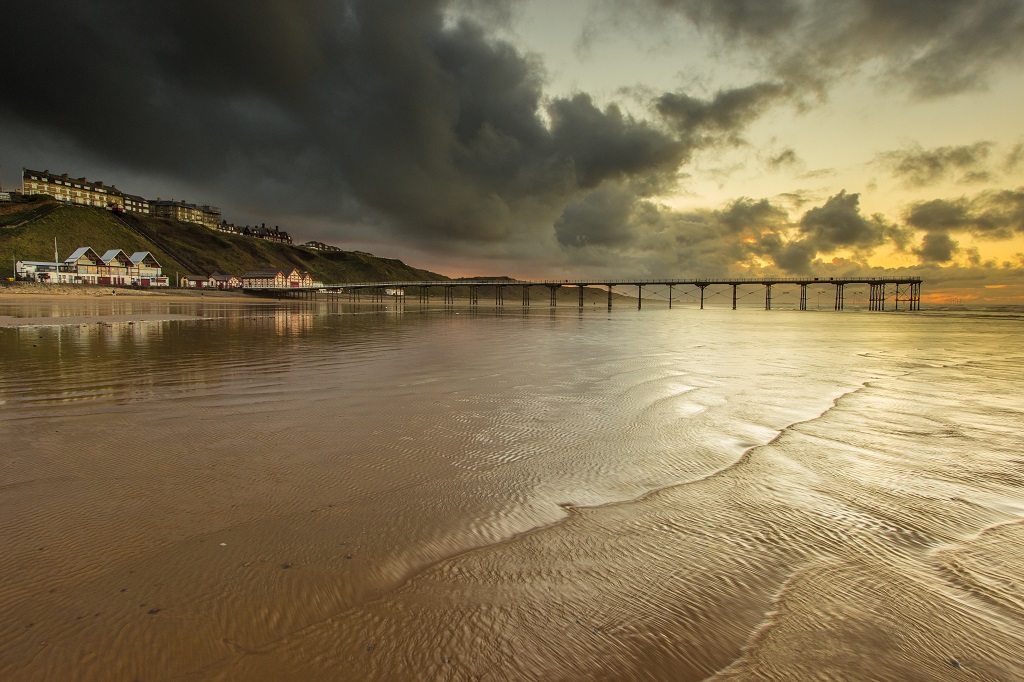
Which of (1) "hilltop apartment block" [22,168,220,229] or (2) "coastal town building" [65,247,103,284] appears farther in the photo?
(1) "hilltop apartment block" [22,168,220,229]

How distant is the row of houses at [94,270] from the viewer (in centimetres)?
8069

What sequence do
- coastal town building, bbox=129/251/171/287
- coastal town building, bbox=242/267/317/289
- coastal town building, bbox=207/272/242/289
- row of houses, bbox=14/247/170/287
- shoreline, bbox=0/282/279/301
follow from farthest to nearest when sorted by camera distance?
coastal town building, bbox=242/267/317/289 → coastal town building, bbox=207/272/242/289 → coastal town building, bbox=129/251/171/287 → row of houses, bbox=14/247/170/287 → shoreline, bbox=0/282/279/301

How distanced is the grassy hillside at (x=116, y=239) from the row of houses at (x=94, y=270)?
6177 millimetres

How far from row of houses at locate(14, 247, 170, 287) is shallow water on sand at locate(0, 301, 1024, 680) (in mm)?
102537

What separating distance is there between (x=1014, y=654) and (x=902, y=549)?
101 centimetres

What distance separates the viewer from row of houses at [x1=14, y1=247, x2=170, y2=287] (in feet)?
265

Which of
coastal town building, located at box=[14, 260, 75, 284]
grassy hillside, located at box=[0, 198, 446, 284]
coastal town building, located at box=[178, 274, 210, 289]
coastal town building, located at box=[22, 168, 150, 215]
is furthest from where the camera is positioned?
coastal town building, located at box=[22, 168, 150, 215]

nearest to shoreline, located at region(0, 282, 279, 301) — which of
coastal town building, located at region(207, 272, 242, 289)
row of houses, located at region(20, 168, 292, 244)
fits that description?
coastal town building, located at region(207, 272, 242, 289)

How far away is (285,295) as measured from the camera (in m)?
117

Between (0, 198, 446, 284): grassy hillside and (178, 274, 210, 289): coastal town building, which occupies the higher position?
(0, 198, 446, 284): grassy hillside

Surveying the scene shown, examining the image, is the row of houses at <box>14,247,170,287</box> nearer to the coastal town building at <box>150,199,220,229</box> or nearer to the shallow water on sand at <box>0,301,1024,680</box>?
the coastal town building at <box>150,199,220,229</box>

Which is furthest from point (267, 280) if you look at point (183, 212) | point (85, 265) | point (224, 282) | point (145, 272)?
point (183, 212)

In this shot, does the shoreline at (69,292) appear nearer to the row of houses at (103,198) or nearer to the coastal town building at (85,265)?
the coastal town building at (85,265)

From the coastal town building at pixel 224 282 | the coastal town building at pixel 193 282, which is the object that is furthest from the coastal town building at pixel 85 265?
the coastal town building at pixel 224 282
